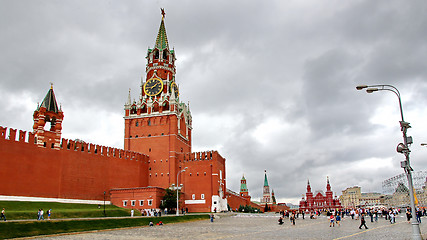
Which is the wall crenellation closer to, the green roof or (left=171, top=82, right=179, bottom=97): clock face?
(left=171, top=82, right=179, bottom=97): clock face

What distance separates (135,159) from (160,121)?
913 cm

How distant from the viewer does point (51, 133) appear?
46.4 meters

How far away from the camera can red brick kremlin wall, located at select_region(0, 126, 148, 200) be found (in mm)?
40750

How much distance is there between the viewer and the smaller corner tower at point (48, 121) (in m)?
45.0

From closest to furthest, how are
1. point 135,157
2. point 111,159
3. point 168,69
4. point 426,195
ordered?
point 111,159
point 135,157
point 168,69
point 426,195

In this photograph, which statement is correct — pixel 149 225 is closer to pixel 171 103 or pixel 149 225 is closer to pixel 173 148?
pixel 173 148

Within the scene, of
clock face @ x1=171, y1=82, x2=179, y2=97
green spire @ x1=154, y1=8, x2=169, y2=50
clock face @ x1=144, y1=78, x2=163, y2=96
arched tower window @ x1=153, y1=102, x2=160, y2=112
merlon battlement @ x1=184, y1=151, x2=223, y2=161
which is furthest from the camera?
green spire @ x1=154, y1=8, x2=169, y2=50

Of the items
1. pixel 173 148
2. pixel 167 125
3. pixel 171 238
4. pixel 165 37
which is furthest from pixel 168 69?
pixel 171 238

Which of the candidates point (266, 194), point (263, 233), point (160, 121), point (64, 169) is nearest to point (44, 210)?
point (64, 169)

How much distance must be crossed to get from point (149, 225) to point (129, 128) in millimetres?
35895

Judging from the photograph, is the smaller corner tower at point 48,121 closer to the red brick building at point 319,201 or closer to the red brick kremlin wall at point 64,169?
the red brick kremlin wall at point 64,169

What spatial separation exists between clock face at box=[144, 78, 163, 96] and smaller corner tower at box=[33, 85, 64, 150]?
74.8ft

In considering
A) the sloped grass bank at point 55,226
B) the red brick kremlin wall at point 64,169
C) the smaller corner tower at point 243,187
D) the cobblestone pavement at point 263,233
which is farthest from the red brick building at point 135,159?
the smaller corner tower at point 243,187

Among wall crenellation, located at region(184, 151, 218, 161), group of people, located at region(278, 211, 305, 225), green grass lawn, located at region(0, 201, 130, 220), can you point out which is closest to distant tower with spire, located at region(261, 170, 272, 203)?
wall crenellation, located at region(184, 151, 218, 161)
